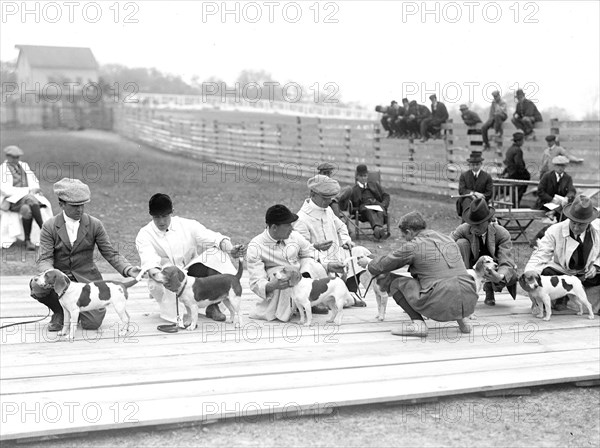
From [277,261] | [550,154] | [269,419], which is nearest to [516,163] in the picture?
[550,154]

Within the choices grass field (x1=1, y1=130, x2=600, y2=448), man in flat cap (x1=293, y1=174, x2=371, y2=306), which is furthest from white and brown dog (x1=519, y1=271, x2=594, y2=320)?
grass field (x1=1, y1=130, x2=600, y2=448)

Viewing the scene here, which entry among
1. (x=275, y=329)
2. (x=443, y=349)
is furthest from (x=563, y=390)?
(x=275, y=329)

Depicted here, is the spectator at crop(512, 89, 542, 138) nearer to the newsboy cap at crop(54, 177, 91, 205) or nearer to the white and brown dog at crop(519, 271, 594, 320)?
the white and brown dog at crop(519, 271, 594, 320)

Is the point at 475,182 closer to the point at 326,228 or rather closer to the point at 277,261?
the point at 326,228

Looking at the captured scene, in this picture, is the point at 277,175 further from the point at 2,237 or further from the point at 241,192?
the point at 2,237

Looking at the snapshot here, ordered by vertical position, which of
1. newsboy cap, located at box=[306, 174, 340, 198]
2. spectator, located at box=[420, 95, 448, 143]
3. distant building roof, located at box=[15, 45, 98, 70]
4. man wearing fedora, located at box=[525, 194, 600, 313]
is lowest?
man wearing fedora, located at box=[525, 194, 600, 313]

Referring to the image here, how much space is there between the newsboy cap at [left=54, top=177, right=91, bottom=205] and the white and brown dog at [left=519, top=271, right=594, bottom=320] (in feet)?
12.4

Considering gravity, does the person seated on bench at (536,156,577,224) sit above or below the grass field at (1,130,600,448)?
above

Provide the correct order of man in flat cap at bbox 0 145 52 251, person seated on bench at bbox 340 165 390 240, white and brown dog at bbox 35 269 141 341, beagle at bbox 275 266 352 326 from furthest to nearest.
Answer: person seated on bench at bbox 340 165 390 240 < man in flat cap at bbox 0 145 52 251 < beagle at bbox 275 266 352 326 < white and brown dog at bbox 35 269 141 341

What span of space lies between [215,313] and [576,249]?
10.9 feet

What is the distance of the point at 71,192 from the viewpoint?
6.68m

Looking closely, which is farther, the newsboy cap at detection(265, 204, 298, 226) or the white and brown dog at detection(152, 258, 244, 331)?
the newsboy cap at detection(265, 204, 298, 226)

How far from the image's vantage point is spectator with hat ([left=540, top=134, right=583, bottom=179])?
1462 centimetres

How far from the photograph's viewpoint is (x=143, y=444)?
4852 millimetres
